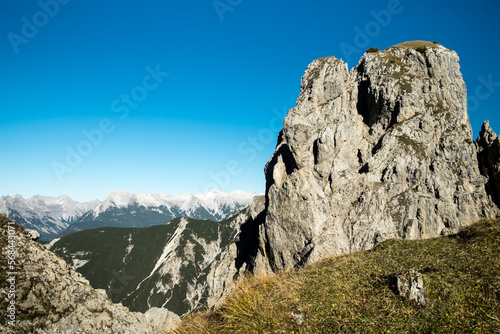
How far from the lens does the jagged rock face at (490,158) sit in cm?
4055

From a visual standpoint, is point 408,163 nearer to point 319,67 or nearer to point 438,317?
→ point 319,67

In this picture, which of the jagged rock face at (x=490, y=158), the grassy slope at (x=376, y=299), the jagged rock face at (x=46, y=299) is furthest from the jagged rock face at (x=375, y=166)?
the jagged rock face at (x=46, y=299)

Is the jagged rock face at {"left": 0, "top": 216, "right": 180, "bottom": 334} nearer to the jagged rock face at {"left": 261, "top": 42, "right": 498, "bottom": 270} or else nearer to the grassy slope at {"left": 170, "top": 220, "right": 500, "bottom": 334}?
the grassy slope at {"left": 170, "top": 220, "right": 500, "bottom": 334}

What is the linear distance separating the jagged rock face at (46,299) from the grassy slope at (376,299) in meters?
7.79

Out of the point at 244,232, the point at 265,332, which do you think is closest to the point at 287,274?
the point at 265,332

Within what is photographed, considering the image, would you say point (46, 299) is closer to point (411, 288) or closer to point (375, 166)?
point (411, 288)

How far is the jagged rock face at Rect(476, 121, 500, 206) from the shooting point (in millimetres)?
40547

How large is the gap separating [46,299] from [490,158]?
193 feet

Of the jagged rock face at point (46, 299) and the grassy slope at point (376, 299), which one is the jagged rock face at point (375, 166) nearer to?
the grassy slope at point (376, 299)

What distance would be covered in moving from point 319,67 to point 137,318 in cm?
6008

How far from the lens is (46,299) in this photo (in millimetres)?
15969

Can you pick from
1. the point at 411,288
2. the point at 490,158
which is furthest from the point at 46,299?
the point at 490,158

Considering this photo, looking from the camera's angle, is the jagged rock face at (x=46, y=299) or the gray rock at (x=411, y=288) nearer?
the gray rock at (x=411, y=288)

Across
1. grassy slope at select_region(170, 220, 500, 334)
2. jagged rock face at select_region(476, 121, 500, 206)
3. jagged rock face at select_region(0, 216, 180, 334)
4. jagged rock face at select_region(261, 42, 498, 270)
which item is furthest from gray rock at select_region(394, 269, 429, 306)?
jagged rock face at select_region(476, 121, 500, 206)
